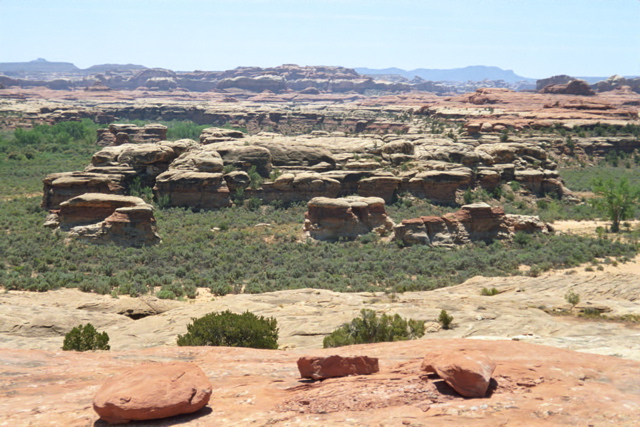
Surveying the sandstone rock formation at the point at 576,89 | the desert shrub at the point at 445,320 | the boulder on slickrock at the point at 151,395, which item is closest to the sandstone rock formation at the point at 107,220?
the desert shrub at the point at 445,320

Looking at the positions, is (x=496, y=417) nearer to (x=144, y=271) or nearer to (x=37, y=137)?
(x=144, y=271)

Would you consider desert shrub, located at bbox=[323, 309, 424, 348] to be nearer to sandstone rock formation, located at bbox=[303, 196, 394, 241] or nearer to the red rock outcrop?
sandstone rock formation, located at bbox=[303, 196, 394, 241]

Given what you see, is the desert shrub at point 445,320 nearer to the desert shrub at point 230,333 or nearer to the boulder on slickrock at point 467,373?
Answer: the desert shrub at point 230,333

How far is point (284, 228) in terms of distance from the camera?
39.4m

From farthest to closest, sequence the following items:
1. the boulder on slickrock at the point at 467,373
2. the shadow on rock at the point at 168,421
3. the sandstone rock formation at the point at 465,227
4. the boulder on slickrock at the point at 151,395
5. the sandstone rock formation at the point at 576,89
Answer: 1. the sandstone rock formation at the point at 576,89
2. the sandstone rock formation at the point at 465,227
3. the boulder on slickrock at the point at 467,373
4. the shadow on rock at the point at 168,421
5. the boulder on slickrock at the point at 151,395

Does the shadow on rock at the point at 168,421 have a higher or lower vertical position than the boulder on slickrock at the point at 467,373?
lower

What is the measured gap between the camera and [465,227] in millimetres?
36562

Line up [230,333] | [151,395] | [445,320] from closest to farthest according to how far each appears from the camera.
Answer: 1. [151,395]
2. [230,333]
3. [445,320]

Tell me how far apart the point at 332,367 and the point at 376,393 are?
3.80ft

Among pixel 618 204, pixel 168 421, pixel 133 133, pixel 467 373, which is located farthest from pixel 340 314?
pixel 133 133

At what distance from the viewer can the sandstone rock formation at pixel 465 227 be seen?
116 feet

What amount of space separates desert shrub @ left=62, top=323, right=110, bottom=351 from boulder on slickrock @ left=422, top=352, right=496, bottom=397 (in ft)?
31.1

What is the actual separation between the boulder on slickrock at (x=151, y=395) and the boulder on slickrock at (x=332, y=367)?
5.96 feet

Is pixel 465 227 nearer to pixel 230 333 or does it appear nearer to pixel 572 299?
pixel 572 299
